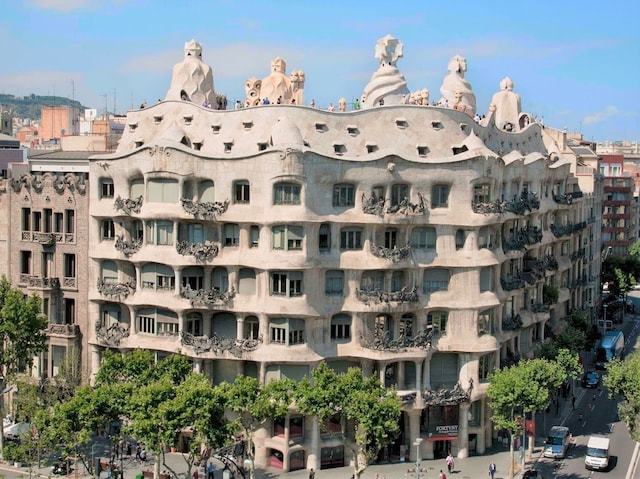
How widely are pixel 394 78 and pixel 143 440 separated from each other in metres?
36.5

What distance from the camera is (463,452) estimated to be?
75.7 m

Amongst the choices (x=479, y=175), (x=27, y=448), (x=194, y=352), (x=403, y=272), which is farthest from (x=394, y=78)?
(x=27, y=448)

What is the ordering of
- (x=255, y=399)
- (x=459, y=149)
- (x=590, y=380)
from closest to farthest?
1. (x=255, y=399)
2. (x=459, y=149)
3. (x=590, y=380)

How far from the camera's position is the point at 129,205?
246ft

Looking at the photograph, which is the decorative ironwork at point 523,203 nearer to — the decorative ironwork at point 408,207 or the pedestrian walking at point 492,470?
the decorative ironwork at point 408,207

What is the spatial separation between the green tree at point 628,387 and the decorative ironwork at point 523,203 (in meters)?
→ 14.3

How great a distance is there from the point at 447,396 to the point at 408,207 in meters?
14.4

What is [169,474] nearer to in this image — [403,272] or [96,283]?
[96,283]

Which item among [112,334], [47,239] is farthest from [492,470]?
[47,239]

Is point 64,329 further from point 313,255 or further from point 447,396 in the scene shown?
point 447,396

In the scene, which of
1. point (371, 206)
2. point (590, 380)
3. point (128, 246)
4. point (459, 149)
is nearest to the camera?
point (371, 206)

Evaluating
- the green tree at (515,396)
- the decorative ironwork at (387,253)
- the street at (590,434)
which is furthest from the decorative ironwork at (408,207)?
the street at (590,434)

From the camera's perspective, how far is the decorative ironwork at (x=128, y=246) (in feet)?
247

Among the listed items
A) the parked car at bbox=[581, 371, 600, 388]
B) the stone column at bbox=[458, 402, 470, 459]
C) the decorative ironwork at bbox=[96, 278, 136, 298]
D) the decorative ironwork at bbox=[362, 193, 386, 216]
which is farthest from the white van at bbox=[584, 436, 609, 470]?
the decorative ironwork at bbox=[96, 278, 136, 298]
